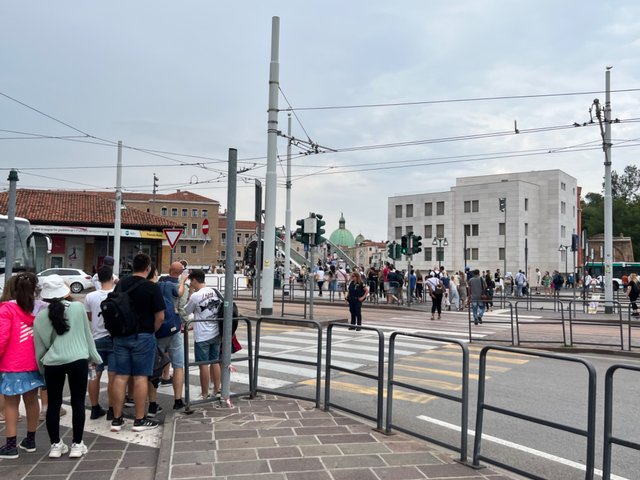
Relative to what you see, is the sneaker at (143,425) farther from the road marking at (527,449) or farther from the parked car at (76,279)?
the parked car at (76,279)

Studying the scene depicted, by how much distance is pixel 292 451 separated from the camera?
4.81 metres

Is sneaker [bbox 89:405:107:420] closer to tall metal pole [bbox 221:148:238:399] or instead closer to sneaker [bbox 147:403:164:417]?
sneaker [bbox 147:403:164:417]

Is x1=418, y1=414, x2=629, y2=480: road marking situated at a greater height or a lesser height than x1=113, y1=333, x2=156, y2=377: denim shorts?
lesser

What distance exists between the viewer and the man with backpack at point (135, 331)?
5.33 metres

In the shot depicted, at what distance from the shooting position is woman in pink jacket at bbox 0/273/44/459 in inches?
184

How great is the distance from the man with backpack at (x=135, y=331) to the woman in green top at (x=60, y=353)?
46 centimetres

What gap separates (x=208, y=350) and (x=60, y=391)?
82.9 inches

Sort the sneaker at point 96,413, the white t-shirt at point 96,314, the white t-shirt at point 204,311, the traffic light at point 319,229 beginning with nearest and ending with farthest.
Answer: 1. the sneaker at point 96,413
2. the white t-shirt at point 96,314
3. the white t-shirt at point 204,311
4. the traffic light at point 319,229

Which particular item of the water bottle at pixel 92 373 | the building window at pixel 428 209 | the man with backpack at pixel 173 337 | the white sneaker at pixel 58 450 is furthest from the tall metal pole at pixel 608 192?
the building window at pixel 428 209

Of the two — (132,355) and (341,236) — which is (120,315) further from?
(341,236)

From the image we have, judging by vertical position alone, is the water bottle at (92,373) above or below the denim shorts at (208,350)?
below

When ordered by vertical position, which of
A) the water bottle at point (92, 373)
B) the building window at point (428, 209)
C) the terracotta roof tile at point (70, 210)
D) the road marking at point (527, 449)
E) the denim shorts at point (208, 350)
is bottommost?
the road marking at point (527, 449)

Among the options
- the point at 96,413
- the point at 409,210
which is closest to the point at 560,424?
the point at 96,413

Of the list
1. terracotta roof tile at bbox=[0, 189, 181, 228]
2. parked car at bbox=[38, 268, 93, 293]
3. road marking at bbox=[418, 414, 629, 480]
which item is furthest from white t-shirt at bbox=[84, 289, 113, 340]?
terracotta roof tile at bbox=[0, 189, 181, 228]
